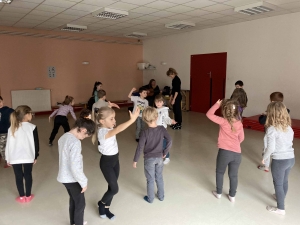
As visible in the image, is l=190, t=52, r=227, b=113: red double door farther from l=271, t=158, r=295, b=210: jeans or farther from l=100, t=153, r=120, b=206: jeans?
l=100, t=153, r=120, b=206: jeans

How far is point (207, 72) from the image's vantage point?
27.7 ft

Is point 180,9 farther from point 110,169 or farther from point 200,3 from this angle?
point 110,169

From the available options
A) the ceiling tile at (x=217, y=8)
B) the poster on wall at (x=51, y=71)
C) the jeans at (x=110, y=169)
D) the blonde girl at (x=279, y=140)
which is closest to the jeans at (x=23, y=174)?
the jeans at (x=110, y=169)

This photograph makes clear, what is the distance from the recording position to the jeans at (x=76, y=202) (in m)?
2.04

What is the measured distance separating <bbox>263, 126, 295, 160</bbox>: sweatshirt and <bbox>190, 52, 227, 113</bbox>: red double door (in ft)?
19.0

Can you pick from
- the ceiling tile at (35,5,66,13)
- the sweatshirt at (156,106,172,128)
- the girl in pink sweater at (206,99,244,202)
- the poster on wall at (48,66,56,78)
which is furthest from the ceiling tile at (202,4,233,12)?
the poster on wall at (48,66,56,78)

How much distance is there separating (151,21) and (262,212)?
596cm

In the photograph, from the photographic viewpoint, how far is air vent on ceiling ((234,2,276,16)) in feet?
17.6

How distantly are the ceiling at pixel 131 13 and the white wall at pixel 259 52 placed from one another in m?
0.30

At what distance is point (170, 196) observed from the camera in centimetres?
291

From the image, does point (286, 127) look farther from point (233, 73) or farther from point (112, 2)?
point (233, 73)

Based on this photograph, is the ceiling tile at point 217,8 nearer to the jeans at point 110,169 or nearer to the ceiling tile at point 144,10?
the ceiling tile at point 144,10

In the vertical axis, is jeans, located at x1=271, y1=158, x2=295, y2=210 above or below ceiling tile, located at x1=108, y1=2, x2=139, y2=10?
below

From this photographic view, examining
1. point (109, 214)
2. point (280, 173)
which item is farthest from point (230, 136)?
point (109, 214)
